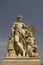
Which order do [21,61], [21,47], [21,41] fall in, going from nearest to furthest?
1. [21,61]
2. [21,47]
3. [21,41]

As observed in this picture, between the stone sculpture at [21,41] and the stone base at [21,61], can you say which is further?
the stone sculpture at [21,41]

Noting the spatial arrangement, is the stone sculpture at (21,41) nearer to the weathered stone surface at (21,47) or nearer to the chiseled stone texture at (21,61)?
the weathered stone surface at (21,47)

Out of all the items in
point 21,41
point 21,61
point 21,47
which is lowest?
point 21,61

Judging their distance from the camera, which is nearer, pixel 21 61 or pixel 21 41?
pixel 21 61

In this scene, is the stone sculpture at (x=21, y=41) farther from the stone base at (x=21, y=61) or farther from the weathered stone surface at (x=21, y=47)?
the stone base at (x=21, y=61)

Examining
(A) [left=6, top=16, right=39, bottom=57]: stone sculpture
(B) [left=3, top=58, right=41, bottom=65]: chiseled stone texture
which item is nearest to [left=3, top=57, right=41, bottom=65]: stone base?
(B) [left=3, top=58, right=41, bottom=65]: chiseled stone texture

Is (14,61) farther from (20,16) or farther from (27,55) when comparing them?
(20,16)

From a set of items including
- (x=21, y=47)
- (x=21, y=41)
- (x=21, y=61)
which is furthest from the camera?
(x=21, y=41)

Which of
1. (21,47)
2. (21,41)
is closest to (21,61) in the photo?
(21,47)

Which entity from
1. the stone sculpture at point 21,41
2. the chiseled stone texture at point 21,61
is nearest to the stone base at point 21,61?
the chiseled stone texture at point 21,61

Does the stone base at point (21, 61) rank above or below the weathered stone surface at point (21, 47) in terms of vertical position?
below

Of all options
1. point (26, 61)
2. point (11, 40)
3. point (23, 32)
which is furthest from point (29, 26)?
point (26, 61)

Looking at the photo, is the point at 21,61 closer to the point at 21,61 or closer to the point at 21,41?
the point at 21,61

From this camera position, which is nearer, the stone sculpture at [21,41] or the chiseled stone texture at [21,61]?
the chiseled stone texture at [21,61]
